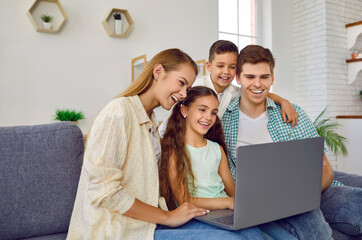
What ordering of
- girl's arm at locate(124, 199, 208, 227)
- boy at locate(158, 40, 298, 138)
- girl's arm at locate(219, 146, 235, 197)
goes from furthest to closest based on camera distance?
boy at locate(158, 40, 298, 138) < girl's arm at locate(219, 146, 235, 197) < girl's arm at locate(124, 199, 208, 227)

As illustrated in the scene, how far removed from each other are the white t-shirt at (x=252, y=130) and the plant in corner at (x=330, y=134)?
99.7 inches

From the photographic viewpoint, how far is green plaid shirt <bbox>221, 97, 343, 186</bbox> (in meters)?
1.66

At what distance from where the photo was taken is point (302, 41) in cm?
455

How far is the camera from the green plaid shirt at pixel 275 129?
1662mm

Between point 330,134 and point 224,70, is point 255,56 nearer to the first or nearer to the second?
point 224,70

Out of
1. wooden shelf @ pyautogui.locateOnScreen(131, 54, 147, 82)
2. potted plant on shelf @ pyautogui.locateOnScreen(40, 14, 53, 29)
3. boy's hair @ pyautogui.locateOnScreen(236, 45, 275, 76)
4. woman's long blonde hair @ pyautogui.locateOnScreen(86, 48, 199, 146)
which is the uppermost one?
potted plant on shelf @ pyautogui.locateOnScreen(40, 14, 53, 29)

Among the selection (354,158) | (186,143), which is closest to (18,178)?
(186,143)

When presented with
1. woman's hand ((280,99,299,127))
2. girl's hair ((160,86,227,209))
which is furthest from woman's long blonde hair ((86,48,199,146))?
woman's hand ((280,99,299,127))

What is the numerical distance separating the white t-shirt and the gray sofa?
2.63 ft

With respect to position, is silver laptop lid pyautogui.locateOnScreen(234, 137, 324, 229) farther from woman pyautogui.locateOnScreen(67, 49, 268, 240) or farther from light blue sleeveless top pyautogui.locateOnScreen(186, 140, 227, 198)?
light blue sleeveless top pyautogui.locateOnScreen(186, 140, 227, 198)

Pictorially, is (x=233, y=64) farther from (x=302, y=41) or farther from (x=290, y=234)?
(x=302, y=41)

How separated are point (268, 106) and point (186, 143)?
0.54 meters

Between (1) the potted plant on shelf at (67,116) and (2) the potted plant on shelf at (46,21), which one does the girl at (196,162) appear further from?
(2) the potted plant on shelf at (46,21)

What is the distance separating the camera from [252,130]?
1.72m
